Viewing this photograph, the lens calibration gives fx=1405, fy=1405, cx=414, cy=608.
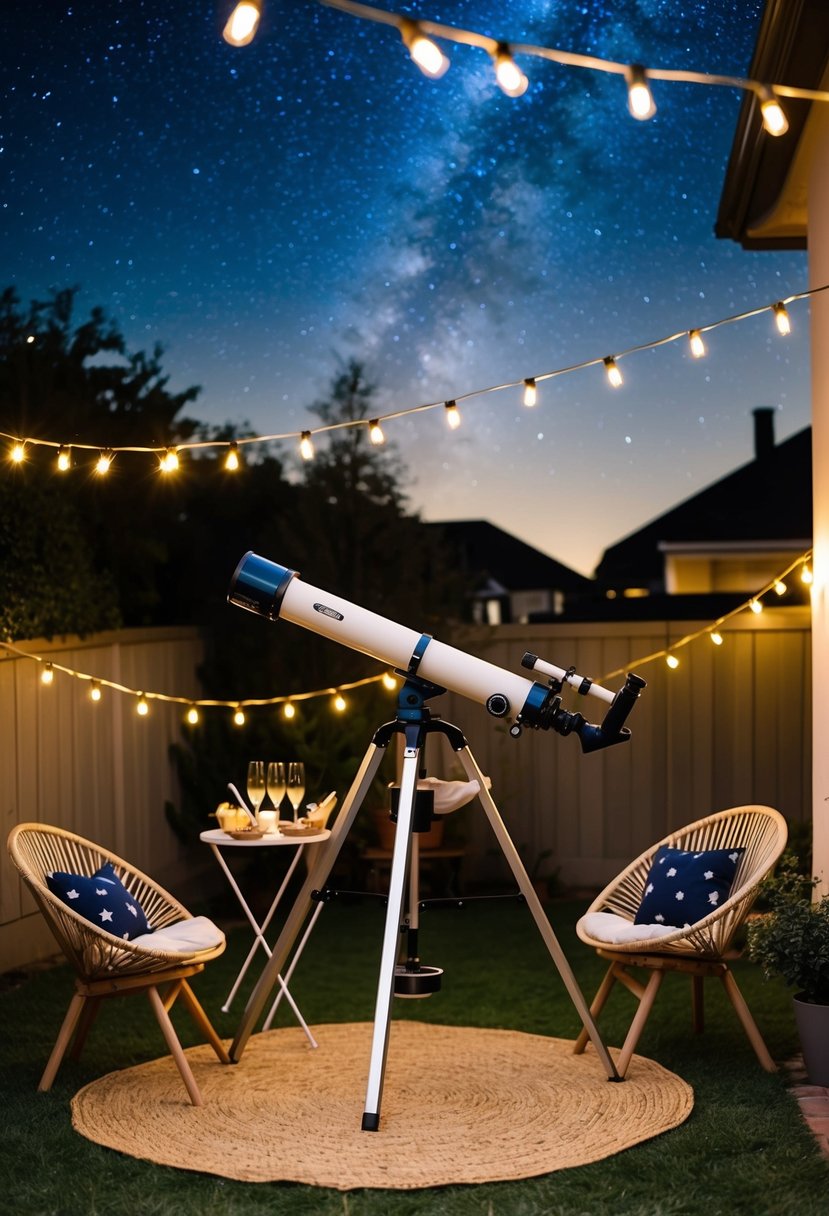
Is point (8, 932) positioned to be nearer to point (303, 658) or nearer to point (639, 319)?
point (303, 658)

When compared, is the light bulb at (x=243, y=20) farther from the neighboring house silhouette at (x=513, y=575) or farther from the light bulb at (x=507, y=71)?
the neighboring house silhouette at (x=513, y=575)

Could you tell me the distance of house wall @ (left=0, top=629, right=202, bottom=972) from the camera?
6457 millimetres

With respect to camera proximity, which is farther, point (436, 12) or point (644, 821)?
point (436, 12)

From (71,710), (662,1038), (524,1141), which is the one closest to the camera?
(524,1141)

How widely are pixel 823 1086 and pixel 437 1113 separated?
128cm

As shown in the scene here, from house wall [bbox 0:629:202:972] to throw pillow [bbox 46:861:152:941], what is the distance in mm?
1580

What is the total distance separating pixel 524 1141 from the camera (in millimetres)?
4230

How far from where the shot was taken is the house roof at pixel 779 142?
4.75 metres

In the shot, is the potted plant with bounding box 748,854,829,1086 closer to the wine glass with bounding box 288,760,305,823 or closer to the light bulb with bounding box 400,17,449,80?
the wine glass with bounding box 288,760,305,823

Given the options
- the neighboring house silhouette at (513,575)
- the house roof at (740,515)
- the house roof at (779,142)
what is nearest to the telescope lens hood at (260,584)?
the house roof at (779,142)

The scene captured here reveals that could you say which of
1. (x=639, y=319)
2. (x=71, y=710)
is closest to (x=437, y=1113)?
(x=71, y=710)

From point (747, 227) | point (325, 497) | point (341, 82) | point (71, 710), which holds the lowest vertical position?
point (71, 710)

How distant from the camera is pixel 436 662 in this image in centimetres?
469

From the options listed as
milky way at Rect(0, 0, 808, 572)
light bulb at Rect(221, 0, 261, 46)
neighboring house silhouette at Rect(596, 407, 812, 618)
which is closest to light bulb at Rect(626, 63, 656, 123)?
light bulb at Rect(221, 0, 261, 46)
